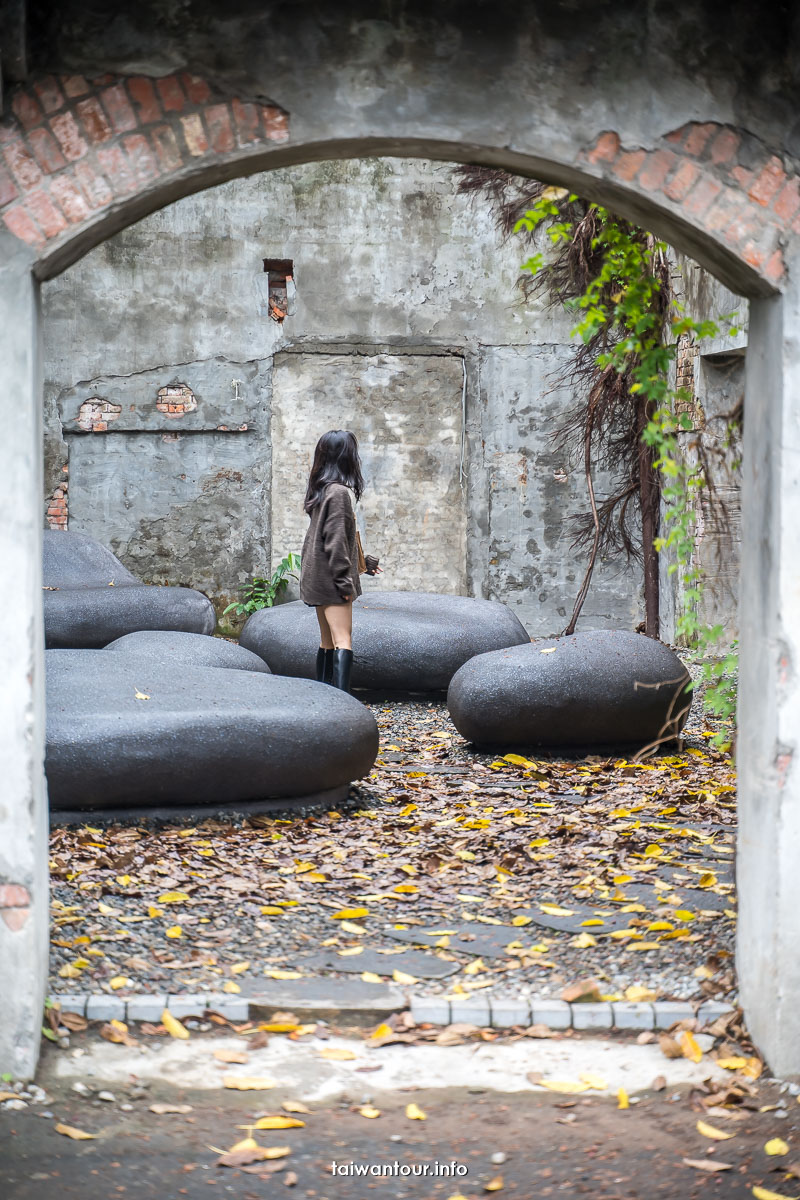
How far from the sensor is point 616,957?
163 inches

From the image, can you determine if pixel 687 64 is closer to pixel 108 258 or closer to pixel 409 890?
pixel 409 890

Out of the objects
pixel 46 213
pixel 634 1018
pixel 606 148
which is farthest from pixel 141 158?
pixel 634 1018

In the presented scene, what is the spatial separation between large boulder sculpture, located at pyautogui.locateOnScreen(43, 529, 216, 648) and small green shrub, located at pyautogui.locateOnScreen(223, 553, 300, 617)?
2211 millimetres

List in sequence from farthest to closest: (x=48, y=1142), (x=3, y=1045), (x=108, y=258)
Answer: (x=108, y=258) < (x=3, y=1045) < (x=48, y=1142)

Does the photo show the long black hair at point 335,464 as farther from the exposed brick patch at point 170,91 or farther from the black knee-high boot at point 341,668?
the exposed brick patch at point 170,91

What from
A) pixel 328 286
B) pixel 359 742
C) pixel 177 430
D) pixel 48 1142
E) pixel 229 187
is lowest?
pixel 48 1142

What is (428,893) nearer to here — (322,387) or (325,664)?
(325,664)

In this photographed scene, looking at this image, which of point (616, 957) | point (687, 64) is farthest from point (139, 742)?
point (687, 64)

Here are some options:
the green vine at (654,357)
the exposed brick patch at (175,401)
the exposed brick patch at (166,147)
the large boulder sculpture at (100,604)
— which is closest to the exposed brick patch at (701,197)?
the green vine at (654,357)

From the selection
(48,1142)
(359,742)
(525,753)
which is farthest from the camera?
(525,753)

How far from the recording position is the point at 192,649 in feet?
25.4

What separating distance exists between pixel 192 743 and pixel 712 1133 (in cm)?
308

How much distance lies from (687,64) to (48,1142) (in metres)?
3.40

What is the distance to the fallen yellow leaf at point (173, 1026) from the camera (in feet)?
11.7
